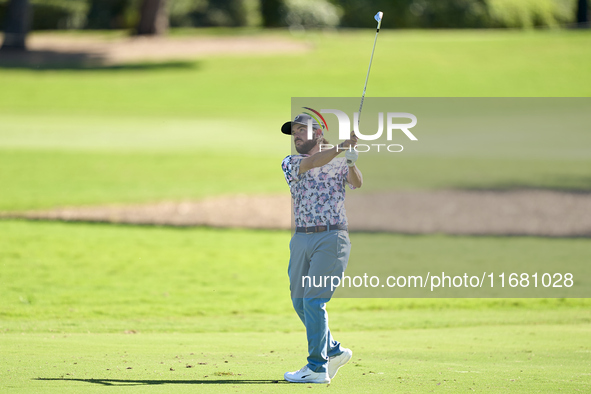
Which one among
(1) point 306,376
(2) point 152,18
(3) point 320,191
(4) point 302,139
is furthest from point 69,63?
(1) point 306,376

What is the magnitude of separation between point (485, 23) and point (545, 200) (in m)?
37.4

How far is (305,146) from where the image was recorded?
22.0ft

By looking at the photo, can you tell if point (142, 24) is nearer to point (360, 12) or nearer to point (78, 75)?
point (78, 75)

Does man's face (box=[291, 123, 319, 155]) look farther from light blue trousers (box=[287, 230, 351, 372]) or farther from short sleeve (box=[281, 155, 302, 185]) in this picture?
light blue trousers (box=[287, 230, 351, 372])

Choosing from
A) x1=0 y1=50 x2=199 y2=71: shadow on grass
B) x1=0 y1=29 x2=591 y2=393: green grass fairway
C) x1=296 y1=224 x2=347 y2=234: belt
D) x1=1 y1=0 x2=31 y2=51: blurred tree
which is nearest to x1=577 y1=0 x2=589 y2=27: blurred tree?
x1=0 y1=29 x2=591 y2=393: green grass fairway

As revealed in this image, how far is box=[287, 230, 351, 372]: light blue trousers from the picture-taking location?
21.2ft

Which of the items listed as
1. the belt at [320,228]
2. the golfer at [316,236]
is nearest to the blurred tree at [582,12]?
the golfer at [316,236]

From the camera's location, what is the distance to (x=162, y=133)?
1136 inches

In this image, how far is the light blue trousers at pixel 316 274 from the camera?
6.45 meters

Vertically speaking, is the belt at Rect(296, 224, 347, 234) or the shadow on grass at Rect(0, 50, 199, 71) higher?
the shadow on grass at Rect(0, 50, 199, 71)

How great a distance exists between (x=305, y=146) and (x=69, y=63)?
3800 cm

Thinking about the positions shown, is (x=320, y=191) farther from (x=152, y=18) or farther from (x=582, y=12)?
(x=582, y=12)

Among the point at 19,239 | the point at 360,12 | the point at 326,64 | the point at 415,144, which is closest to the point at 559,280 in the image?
the point at 19,239

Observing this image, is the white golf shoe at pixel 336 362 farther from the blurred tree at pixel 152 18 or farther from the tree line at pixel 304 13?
the tree line at pixel 304 13
